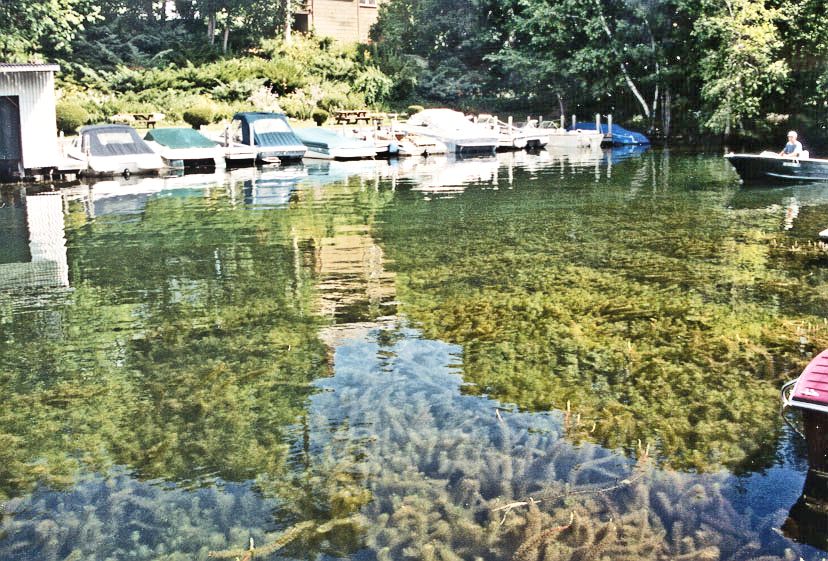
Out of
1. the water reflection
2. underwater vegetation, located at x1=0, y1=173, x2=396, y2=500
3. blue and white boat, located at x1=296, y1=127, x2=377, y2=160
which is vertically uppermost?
blue and white boat, located at x1=296, y1=127, x2=377, y2=160

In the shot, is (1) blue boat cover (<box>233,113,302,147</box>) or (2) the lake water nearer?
(2) the lake water

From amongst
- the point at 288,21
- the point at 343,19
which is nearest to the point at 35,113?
the point at 288,21

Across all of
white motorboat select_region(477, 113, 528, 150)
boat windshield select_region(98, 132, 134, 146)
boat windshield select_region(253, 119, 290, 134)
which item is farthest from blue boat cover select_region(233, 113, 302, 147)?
white motorboat select_region(477, 113, 528, 150)

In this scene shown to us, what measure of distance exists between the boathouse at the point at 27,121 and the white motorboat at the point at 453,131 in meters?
17.6

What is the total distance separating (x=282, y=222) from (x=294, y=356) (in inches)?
399

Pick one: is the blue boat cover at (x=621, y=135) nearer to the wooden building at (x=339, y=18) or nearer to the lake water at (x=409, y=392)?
the wooden building at (x=339, y=18)

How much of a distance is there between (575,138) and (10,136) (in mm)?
27389

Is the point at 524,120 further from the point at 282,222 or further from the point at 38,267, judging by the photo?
the point at 38,267

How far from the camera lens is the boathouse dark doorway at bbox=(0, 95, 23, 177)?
29.8 m

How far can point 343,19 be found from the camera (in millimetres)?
54469

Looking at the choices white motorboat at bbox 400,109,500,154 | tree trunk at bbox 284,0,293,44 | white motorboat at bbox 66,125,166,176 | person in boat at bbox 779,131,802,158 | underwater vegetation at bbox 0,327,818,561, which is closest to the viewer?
underwater vegetation at bbox 0,327,818,561

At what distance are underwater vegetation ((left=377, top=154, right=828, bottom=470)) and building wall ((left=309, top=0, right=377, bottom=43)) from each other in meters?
36.8

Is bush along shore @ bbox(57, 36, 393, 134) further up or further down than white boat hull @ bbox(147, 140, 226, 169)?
further up

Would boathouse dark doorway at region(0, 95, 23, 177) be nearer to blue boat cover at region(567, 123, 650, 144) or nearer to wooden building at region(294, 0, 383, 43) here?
wooden building at region(294, 0, 383, 43)
